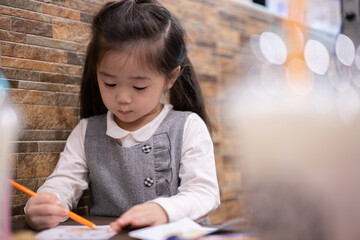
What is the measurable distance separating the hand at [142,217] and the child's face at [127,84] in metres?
0.33

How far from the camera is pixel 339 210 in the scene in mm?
376

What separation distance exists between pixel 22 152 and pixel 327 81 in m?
0.89

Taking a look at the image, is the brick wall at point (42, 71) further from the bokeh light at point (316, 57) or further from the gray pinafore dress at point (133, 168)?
the bokeh light at point (316, 57)

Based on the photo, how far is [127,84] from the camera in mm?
1021

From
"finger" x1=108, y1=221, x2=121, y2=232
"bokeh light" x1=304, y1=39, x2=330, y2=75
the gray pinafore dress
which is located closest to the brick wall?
the gray pinafore dress

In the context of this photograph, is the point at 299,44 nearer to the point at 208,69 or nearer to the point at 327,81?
the point at 327,81

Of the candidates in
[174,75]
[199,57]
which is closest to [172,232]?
[174,75]

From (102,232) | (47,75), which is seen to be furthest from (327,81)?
(47,75)

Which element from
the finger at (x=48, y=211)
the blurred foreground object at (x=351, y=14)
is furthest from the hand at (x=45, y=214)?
the blurred foreground object at (x=351, y=14)

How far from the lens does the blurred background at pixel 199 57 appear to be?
42 centimetres

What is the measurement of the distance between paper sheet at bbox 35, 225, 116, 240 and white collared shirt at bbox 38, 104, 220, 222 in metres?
0.26

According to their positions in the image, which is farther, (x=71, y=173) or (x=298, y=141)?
(x=71, y=173)

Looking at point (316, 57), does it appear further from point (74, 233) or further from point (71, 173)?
point (71, 173)

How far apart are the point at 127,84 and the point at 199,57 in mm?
725
